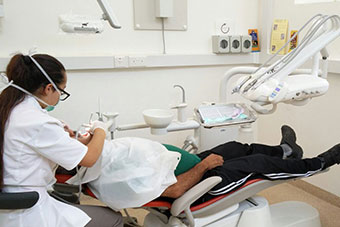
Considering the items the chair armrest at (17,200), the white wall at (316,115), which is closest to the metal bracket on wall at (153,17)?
the white wall at (316,115)

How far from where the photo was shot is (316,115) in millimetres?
2348

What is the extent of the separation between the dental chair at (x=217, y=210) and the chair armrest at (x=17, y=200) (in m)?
0.30

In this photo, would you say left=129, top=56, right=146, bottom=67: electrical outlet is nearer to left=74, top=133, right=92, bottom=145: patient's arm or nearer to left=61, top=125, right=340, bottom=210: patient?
left=61, top=125, right=340, bottom=210: patient

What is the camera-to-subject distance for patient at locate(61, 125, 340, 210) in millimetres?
1335

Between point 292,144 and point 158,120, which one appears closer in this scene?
point 158,120

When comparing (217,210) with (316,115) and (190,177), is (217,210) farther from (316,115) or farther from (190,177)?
(316,115)

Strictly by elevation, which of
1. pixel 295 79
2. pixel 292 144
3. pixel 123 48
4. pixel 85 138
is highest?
pixel 123 48

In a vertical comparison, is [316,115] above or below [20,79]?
below

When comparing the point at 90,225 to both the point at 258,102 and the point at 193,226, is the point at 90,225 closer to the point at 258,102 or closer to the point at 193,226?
the point at 193,226

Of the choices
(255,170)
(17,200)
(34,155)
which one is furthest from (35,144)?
(255,170)

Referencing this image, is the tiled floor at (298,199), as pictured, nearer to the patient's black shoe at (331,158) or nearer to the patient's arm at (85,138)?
the patient's black shoe at (331,158)

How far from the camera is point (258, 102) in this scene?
5.00ft

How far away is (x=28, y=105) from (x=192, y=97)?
1606mm

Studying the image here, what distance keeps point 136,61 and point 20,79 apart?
3.92ft
